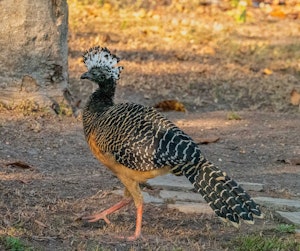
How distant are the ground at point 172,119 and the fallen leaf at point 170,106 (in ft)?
0.55

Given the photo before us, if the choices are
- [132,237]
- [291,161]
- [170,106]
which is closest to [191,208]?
[132,237]

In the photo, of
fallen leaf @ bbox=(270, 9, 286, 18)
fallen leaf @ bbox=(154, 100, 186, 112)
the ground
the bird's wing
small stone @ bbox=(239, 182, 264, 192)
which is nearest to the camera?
the bird's wing

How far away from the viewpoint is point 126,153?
17.9ft

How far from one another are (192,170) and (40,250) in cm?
114

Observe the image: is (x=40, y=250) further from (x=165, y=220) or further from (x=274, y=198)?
(x=274, y=198)

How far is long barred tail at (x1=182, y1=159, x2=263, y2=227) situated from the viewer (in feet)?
16.9

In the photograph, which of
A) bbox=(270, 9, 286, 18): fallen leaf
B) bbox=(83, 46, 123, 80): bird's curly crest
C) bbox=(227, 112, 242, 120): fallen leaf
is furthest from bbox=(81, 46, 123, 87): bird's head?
bbox=(270, 9, 286, 18): fallen leaf

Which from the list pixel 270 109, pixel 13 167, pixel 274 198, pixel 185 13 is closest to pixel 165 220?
pixel 274 198

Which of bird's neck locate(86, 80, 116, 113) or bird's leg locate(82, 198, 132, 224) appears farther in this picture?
bird's neck locate(86, 80, 116, 113)

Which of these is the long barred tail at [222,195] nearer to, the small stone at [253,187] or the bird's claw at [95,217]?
the bird's claw at [95,217]

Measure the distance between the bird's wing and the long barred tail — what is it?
0.10 metres

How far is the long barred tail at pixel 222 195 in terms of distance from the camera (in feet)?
16.9

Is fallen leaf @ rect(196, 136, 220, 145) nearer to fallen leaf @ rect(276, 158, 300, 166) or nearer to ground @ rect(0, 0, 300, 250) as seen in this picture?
ground @ rect(0, 0, 300, 250)

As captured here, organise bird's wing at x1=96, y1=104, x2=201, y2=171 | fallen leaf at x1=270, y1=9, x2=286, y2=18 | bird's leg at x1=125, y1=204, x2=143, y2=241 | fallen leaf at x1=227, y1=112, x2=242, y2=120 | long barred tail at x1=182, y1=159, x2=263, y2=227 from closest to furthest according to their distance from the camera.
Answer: long barred tail at x1=182, y1=159, x2=263, y2=227 → bird's wing at x1=96, y1=104, x2=201, y2=171 → bird's leg at x1=125, y1=204, x2=143, y2=241 → fallen leaf at x1=227, y1=112, x2=242, y2=120 → fallen leaf at x1=270, y1=9, x2=286, y2=18
